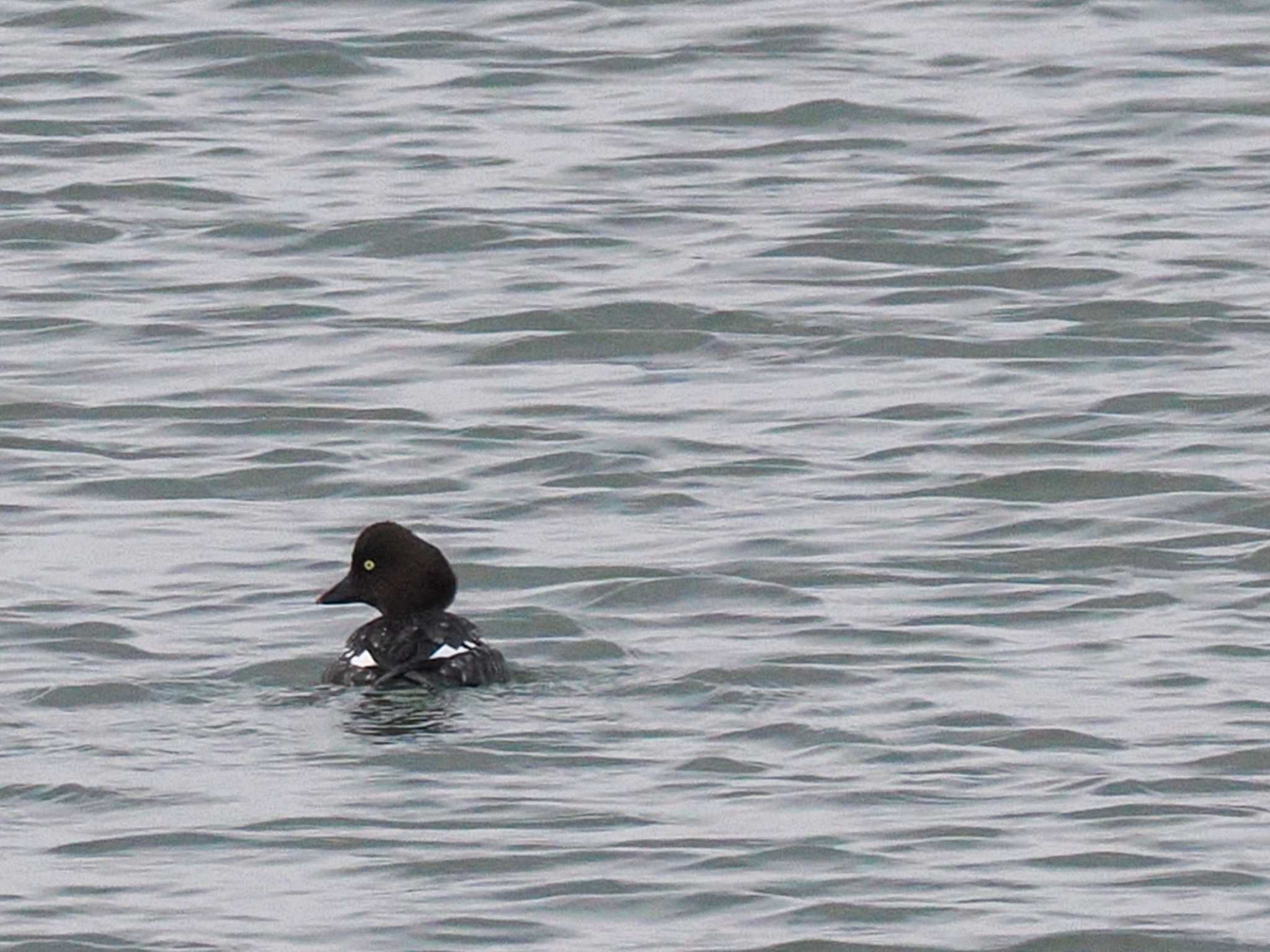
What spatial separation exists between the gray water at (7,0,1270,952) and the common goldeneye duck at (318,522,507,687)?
0.12m

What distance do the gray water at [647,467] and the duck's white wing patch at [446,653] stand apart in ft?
0.48

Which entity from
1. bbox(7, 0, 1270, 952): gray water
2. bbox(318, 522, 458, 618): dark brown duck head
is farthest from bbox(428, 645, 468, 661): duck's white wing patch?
bbox(318, 522, 458, 618): dark brown duck head

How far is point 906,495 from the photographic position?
44.9ft

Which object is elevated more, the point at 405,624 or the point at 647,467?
the point at 405,624

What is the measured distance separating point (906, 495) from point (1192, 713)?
9.75 feet

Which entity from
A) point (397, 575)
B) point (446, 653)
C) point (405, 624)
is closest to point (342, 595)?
point (397, 575)

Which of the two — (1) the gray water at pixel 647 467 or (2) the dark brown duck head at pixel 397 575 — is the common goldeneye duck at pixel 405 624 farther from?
(1) the gray water at pixel 647 467

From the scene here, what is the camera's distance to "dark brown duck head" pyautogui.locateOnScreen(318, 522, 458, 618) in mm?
11695

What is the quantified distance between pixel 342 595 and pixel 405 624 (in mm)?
499

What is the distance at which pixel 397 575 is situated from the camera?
11.8 metres

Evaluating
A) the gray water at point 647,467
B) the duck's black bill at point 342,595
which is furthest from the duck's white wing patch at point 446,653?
the duck's black bill at point 342,595

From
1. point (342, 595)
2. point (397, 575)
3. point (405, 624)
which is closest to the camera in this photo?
point (405, 624)

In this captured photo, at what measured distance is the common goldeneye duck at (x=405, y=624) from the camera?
11.3 m

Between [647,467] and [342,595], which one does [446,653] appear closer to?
[342,595]
